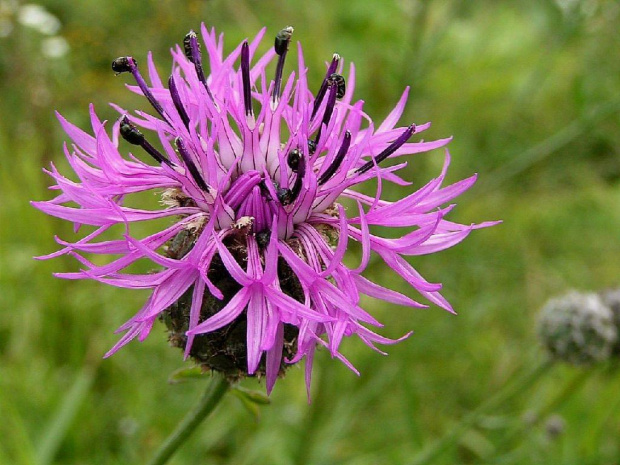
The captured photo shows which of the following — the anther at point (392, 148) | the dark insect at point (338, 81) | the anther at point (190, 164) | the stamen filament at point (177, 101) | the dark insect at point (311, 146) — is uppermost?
the dark insect at point (338, 81)

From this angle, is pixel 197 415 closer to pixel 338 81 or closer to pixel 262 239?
pixel 262 239

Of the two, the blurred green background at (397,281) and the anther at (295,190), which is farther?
the blurred green background at (397,281)

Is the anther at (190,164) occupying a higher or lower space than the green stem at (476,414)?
higher

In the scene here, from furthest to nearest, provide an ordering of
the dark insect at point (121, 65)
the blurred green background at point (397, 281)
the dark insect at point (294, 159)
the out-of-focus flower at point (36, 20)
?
the out-of-focus flower at point (36, 20), the blurred green background at point (397, 281), the dark insect at point (121, 65), the dark insect at point (294, 159)

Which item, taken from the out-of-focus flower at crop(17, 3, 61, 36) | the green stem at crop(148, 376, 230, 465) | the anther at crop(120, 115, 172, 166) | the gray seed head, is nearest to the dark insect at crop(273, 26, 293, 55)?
the anther at crop(120, 115, 172, 166)

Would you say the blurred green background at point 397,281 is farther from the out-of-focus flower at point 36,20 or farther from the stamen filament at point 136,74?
the stamen filament at point 136,74

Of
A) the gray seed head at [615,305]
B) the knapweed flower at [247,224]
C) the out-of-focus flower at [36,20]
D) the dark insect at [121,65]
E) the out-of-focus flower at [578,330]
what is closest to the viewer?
the knapweed flower at [247,224]

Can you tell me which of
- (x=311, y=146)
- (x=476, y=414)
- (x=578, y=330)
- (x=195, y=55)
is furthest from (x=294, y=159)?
(x=578, y=330)

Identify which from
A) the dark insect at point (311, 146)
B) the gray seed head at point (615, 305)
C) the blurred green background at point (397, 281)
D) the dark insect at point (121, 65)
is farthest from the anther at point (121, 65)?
the gray seed head at point (615, 305)
